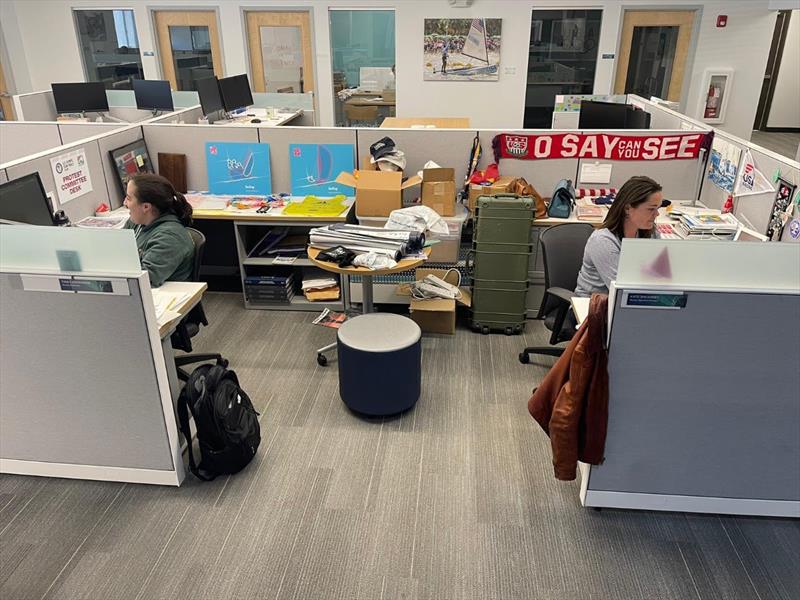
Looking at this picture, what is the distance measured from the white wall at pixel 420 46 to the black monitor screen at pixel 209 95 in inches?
78.9

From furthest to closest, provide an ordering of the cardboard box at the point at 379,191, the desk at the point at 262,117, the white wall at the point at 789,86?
the white wall at the point at 789,86 → the desk at the point at 262,117 → the cardboard box at the point at 379,191

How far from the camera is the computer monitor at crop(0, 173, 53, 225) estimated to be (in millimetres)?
2447

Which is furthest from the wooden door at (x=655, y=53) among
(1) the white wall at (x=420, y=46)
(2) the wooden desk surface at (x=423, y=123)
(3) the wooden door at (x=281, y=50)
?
(3) the wooden door at (x=281, y=50)

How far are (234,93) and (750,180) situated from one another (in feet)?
14.3

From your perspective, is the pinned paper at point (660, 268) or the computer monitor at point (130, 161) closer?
the pinned paper at point (660, 268)

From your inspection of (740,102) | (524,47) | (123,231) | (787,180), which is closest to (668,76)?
(740,102)

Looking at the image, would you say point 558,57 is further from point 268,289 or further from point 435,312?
point 268,289

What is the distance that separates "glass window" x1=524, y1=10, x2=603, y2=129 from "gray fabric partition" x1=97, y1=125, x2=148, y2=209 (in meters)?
4.73

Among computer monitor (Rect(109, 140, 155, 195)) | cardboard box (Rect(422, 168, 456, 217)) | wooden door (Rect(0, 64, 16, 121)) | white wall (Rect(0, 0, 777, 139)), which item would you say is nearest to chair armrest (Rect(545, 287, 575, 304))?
cardboard box (Rect(422, 168, 456, 217))

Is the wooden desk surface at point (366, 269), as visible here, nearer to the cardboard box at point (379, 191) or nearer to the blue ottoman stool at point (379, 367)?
the blue ottoman stool at point (379, 367)

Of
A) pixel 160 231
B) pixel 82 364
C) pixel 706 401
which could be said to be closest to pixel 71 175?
pixel 160 231

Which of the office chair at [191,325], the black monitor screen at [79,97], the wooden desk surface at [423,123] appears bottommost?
the office chair at [191,325]

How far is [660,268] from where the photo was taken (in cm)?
177

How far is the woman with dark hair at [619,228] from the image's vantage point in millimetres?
2432
